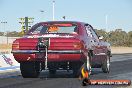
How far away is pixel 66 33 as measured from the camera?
13.6 metres

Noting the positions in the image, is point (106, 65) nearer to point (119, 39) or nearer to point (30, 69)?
point (30, 69)

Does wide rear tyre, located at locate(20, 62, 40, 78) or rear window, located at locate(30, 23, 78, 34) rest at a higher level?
rear window, located at locate(30, 23, 78, 34)

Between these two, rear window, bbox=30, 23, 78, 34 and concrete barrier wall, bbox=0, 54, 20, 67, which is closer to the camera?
rear window, bbox=30, 23, 78, 34

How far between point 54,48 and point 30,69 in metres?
1.17

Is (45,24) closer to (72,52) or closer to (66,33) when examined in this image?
(66,33)

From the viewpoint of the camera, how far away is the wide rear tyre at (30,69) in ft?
44.5

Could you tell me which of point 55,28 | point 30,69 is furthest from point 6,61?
point 30,69

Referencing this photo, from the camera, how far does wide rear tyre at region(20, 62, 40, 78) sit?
44.5 ft

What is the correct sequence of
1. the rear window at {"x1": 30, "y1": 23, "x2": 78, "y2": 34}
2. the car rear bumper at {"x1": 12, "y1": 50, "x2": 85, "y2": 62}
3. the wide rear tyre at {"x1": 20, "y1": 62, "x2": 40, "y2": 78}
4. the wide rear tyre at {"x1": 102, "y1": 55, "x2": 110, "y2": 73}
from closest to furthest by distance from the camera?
the car rear bumper at {"x1": 12, "y1": 50, "x2": 85, "y2": 62} < the wide rear tyre at {"x1": 20, "y1": 62, "x2": 40, "y2": 78} < the rear window at {"x1": 30, "y1": 23, "x2": 78, "y2": 34} < the wide rear tyre at {"x1": 102, "y1": 55, "x2": 110, "y2": 73}

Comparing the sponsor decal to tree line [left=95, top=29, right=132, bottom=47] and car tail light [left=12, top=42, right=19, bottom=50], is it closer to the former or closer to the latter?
car tail light [left=12, top=42, right=19, bottom=50]

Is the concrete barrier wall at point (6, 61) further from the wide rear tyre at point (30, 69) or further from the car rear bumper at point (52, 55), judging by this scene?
the car rear bumper at point (52, 55)

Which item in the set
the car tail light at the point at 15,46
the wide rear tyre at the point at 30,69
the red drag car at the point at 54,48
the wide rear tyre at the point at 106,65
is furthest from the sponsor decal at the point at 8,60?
the car tail light at the point at 15,46

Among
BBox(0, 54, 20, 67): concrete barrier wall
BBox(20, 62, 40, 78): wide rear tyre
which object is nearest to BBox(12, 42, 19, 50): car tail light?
BBox(20, 62, 40, 78): wide rear tyre

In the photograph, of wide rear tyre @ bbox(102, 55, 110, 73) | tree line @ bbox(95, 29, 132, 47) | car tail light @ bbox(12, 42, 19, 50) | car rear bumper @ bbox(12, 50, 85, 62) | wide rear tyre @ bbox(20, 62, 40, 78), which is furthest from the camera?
tree line @ bbox(95, 29, 132, 47)
